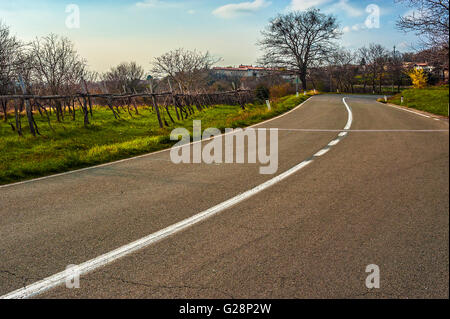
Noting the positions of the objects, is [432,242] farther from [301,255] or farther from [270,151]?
[270,151]

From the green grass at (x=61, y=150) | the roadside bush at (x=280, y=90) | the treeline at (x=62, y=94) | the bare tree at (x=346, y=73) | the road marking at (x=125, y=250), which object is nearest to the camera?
the road marking at (x=125, y=250)

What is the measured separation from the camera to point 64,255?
3.61 m

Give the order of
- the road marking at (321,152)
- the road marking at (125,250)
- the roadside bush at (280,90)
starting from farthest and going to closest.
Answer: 1. the roadside bush at (280,90)
2. the road marking at (321,152)
3. the road marking at (125,250)

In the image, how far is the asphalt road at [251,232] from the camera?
9.05 feet

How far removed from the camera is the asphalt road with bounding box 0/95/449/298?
2760 mm

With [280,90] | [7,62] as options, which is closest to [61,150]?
[7,62]

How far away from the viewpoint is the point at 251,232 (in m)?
3.93

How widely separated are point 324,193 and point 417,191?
1259 mm

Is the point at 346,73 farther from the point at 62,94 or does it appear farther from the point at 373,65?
the point at 62,94

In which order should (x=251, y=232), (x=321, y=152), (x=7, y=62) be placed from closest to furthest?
1. (x=251, y=232)
2. (x=321, y=152)
3. (x=7, y=62)

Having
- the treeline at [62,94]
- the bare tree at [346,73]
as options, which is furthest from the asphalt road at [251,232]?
the bare tree at [346,73]

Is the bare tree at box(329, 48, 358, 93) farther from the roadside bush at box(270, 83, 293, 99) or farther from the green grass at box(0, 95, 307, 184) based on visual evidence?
the green grass at box(0, 95, 307, 184)

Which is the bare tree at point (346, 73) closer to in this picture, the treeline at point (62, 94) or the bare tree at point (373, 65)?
the bare tree at point (373, 65)
